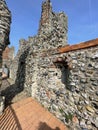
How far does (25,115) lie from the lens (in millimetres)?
3678

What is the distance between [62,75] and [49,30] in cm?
217

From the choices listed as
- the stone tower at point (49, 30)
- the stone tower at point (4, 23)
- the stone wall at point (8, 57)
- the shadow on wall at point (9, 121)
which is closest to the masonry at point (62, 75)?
the stone tower at point (49, 30)

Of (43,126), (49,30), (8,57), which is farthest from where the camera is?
(8,57)

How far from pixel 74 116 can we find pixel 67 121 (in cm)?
32

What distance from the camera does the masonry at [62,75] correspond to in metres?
3.04

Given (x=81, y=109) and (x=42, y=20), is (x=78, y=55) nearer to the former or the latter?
(x=81, y=109)

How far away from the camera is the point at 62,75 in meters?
4.20

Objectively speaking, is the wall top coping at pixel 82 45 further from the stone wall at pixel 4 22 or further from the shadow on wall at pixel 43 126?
the shadow on wall at pixel 43 126

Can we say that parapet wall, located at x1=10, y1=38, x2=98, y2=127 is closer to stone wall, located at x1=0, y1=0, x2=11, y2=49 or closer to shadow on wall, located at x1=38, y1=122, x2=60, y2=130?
shadow on wall, located at x1=38, y1=122, x2=60, y2=130

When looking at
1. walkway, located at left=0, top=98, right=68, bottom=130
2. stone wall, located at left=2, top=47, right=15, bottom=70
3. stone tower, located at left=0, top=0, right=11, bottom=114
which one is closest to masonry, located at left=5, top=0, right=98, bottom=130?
walkway, located at left=0, top=98, right=68, bottom=130

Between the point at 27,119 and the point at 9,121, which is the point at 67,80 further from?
the point at 9,121

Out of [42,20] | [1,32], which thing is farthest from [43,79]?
[42,20]

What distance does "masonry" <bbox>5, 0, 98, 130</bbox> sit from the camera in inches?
120

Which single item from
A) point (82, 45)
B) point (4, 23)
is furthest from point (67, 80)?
point (4, 23)
